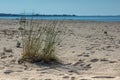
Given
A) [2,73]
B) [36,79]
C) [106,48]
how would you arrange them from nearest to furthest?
[36,79]
[2,73]
[106,48]

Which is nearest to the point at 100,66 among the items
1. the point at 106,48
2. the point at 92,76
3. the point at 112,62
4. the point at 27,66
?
the point at 112,62

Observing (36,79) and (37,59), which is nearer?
(36,79)

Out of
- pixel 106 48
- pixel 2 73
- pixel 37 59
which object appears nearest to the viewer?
pixel 2 73

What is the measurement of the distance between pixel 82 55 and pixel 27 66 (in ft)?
5.41

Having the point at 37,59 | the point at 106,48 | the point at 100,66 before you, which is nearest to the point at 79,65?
the point at 100,66

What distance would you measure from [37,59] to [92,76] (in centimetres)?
152

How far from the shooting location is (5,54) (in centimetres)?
760

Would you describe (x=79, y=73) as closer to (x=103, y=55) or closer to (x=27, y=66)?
(x=27, y=66)

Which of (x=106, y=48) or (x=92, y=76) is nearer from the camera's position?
(x=92, y=76)

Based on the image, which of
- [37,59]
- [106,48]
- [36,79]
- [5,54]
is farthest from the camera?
[106,48]

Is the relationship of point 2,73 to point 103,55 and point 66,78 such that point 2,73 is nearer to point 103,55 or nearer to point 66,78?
point 66,78

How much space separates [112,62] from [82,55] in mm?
1023

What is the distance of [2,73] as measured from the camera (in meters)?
5.73

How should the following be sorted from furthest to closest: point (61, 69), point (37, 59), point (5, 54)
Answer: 1. point (5, 54)
2. point (37, 59)
3. point (61, 69)
